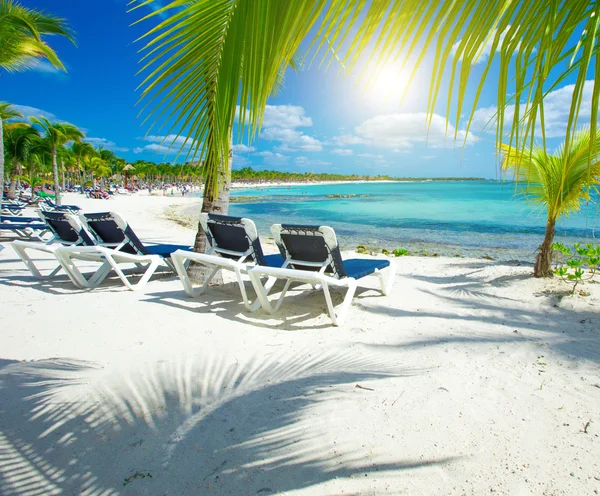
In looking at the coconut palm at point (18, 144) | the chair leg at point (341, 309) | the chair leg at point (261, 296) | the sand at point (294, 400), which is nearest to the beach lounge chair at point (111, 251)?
the sand at point (294, 400)

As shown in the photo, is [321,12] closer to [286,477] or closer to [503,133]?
[503,133]

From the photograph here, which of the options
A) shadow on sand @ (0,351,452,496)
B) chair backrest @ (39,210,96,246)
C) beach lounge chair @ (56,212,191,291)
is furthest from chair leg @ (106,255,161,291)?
shadow on sand @ (0,351,452,496)

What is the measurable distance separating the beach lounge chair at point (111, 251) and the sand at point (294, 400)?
58cm

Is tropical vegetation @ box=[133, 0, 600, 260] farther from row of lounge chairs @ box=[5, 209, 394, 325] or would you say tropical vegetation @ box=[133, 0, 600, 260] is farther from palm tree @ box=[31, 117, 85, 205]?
palm tree @ box=[31, 117, 85, 205]

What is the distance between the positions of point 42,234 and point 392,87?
11.1 meters

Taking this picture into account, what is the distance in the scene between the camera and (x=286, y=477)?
66.2 inches

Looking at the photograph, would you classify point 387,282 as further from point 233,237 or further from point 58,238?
point 58,238

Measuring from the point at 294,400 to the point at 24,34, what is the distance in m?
8.84

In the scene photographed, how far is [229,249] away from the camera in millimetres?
4387

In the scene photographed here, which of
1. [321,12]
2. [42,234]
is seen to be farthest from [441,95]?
[42,234]

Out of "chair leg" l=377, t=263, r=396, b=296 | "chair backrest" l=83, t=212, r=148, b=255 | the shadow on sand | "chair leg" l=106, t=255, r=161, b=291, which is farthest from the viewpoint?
"chair backrest" l=83, t=212, r=148, b=255

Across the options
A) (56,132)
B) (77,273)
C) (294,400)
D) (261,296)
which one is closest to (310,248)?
(261,296)

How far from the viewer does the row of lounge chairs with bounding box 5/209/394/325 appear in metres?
3.70

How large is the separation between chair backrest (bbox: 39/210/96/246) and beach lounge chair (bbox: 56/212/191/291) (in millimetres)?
79
